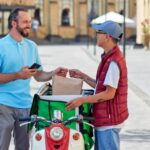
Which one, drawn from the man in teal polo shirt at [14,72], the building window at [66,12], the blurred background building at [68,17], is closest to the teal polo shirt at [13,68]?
the man in teal polo shirt at [14,72]

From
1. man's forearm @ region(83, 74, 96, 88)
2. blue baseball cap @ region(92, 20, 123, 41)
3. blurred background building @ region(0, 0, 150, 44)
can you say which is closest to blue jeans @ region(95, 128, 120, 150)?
man's forearm @ region(83, 74, 96, 88)

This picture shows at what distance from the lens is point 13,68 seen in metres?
6.72

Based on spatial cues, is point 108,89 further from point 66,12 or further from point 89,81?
point 66,12

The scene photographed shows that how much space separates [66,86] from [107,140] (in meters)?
0.57

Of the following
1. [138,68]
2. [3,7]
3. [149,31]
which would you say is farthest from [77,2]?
[138,68]

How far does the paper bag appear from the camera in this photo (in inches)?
256

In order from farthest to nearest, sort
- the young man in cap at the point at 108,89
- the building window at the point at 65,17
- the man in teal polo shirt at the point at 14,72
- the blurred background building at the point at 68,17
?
the building window at the point at 65,17, the blurred background building at the point at 68,17, the man in teal polo shirt at the point at 14,72, the young man in cap at the point at 108,89

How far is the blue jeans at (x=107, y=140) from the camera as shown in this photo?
634cm

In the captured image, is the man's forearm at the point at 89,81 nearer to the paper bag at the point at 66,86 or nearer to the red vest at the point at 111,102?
the paper bag at the point at 66,86

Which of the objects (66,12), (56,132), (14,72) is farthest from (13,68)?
(66,12)

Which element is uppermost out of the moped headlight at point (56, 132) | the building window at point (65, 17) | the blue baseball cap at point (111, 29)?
the blue baseball cap at point (111, 29)

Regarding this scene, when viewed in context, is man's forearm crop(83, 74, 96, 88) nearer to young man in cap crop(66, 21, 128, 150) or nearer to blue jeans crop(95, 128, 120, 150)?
young man in cap crop(66, 21, 128, 150)

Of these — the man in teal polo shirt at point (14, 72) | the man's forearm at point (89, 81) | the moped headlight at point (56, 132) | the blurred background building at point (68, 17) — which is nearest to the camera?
the moped headlight at point (56, 132)

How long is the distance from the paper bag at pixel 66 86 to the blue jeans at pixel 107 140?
423 millimetres
